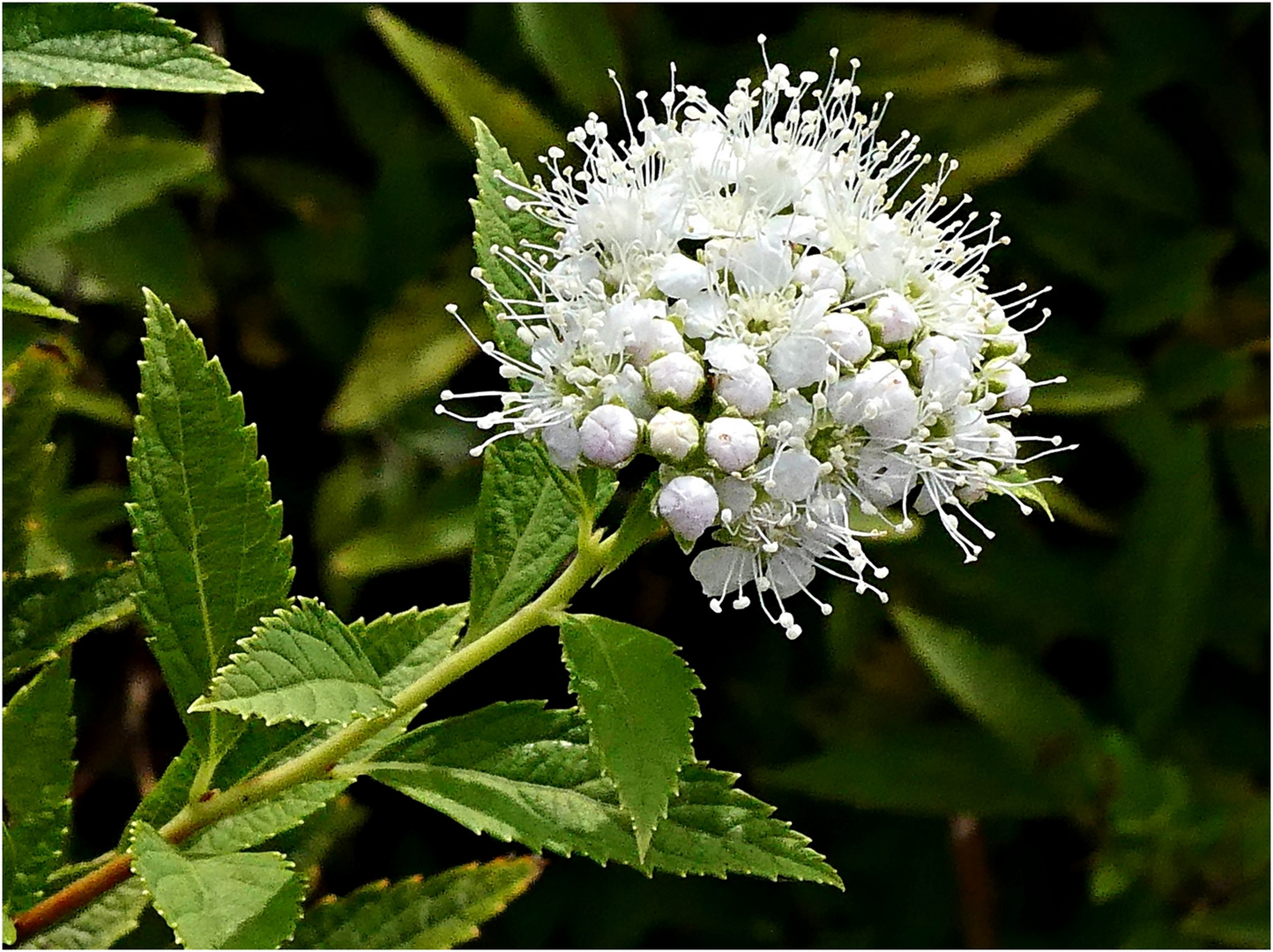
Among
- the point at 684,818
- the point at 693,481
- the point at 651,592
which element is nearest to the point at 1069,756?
the point at 651,592

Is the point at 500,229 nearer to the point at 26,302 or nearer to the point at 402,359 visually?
the point at 26,302

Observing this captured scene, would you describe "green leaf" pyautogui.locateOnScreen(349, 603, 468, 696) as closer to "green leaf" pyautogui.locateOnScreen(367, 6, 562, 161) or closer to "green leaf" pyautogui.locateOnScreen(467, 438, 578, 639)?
"green leaf" pyautogui.locateOnScreen(467, 438, 578, 639)

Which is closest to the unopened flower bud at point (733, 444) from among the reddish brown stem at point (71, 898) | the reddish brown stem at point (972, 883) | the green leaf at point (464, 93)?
the reddish brown stem at point (71, 898)

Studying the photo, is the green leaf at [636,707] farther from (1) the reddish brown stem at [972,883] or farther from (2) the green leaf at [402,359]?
(1) the reddish brown stem at [972,883]

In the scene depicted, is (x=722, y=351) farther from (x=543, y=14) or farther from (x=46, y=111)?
(x=46, y=111)

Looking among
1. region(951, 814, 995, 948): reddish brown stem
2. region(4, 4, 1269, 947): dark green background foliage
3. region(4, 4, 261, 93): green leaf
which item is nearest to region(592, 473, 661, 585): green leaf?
region(4, 4, 261, 93): green leaf
